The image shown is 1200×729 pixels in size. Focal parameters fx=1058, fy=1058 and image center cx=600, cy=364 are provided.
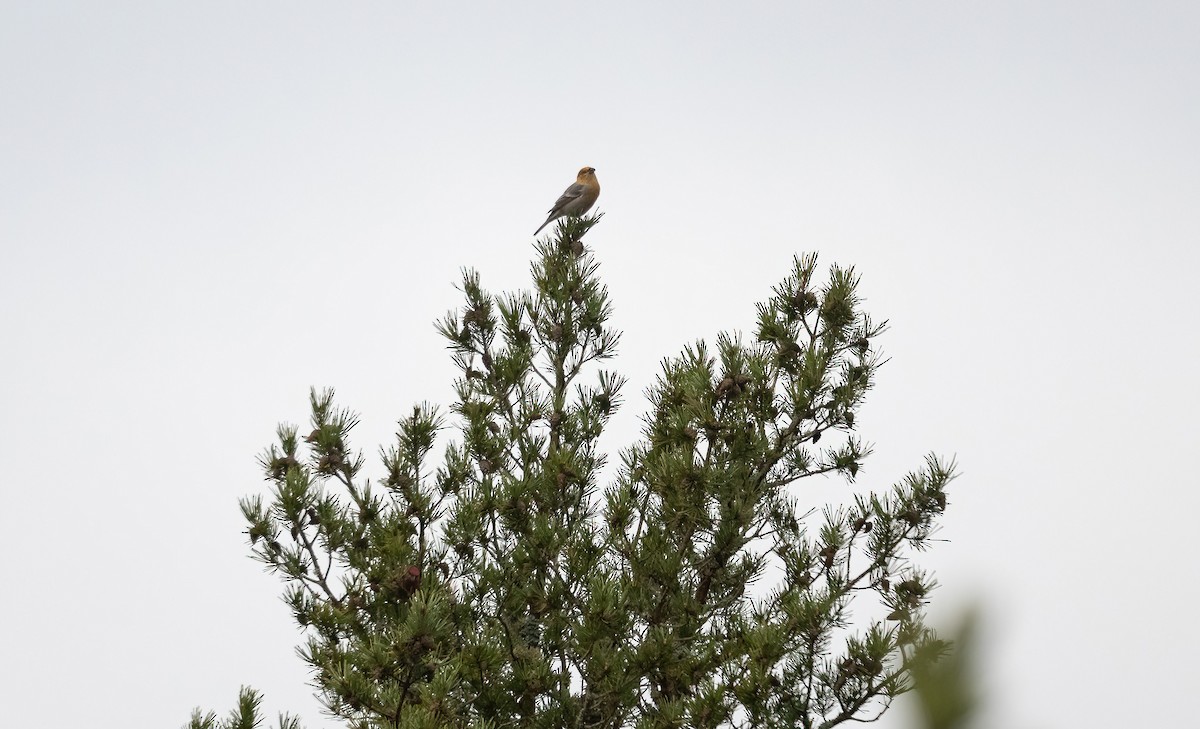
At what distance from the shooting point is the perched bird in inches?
329

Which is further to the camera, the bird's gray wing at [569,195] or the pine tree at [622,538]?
the bird's gray wing at [569,195]

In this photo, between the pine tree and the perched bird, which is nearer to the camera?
the pine tree

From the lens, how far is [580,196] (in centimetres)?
856

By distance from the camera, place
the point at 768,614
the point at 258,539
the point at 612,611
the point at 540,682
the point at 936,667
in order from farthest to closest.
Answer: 1. the point at 258,539
2. the point at 768,614
3. the point at 540,682
4. the point at 612,611
5. the point at 936,667

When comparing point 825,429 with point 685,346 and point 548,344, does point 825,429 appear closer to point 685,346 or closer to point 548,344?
point 685,346

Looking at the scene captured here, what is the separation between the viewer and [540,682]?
178 inches

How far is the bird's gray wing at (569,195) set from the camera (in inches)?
334

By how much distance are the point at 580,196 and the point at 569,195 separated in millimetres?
91

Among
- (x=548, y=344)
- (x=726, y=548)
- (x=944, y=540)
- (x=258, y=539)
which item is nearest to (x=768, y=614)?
Result: (x=726, y=548)

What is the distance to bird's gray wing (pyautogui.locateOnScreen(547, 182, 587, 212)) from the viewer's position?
849 cm

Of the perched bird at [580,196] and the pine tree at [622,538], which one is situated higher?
the perched bird at [580,196]

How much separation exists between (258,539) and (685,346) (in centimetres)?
257

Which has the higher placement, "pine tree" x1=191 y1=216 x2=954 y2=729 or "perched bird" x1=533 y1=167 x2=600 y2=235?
"perched bird" x1=533 y1=167 x2=600 y2=235

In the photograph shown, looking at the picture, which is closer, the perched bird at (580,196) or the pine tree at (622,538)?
the pine tree at (622,538)
